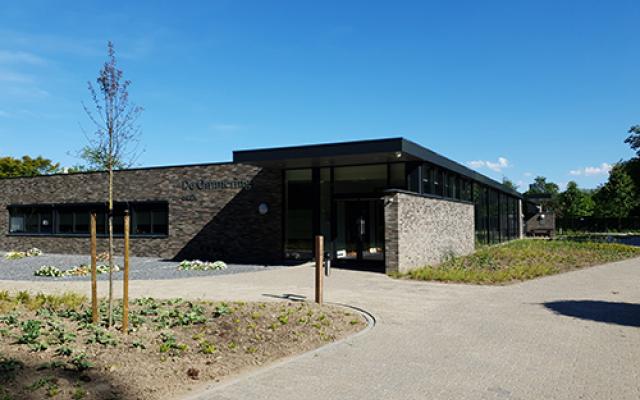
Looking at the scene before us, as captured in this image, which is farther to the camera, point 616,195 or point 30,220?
point 616,195

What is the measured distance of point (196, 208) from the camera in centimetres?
2220

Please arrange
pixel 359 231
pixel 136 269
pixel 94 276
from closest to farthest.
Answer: pixel 94 276 → pixel 136 269 → pixel 359 231

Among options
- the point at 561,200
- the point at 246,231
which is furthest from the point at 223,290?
the point at 561,200

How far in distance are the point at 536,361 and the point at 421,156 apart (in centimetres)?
1087

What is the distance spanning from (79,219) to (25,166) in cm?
3288

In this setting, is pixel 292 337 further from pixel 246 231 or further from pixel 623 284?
pixel 246 231

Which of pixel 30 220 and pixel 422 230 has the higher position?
pixel 30 220

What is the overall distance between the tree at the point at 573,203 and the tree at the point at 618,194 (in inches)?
208

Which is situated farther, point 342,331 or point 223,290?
point 223,290

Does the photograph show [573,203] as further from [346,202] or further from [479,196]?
[346,202]

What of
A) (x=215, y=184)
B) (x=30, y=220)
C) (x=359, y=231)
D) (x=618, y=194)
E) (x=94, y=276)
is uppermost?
(x=618, y=194)

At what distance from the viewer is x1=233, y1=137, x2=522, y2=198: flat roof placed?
49.0 ft

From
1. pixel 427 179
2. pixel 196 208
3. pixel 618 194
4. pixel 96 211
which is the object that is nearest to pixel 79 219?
pixel 96 211

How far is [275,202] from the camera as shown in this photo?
2012 cm
